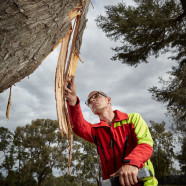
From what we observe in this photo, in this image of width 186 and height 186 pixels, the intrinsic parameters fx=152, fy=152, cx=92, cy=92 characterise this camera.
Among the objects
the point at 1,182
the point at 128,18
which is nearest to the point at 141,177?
the point at 128,18

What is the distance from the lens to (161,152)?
22.5 metres

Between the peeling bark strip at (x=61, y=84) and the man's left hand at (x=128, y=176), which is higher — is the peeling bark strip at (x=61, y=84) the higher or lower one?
the higher one

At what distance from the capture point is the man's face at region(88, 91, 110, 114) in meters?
2.10

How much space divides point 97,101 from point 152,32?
612 centimetres

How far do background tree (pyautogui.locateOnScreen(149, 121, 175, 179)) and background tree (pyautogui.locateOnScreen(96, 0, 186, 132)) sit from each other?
1784cm

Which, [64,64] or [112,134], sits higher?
[64,64]

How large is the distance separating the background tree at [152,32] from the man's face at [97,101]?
5367 millimetres

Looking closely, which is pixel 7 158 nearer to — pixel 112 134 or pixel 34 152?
pixel 34 152

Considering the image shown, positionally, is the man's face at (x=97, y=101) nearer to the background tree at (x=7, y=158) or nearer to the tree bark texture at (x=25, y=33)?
the tree bark texture at (x=25, y=33)

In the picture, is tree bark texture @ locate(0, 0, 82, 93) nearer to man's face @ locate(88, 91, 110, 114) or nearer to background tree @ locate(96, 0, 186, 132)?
man's face @ locate(88, 91, 110, 114)

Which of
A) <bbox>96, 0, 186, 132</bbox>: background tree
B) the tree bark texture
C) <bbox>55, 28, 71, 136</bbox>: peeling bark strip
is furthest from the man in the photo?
<bbox>96, 0, 186, 132</bbox>: background tree

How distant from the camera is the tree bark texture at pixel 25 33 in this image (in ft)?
2.53

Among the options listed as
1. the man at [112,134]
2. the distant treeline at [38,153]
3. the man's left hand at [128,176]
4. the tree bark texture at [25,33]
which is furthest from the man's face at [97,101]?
the distant treeline at [38,153]

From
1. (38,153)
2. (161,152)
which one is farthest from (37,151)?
(161,152)
